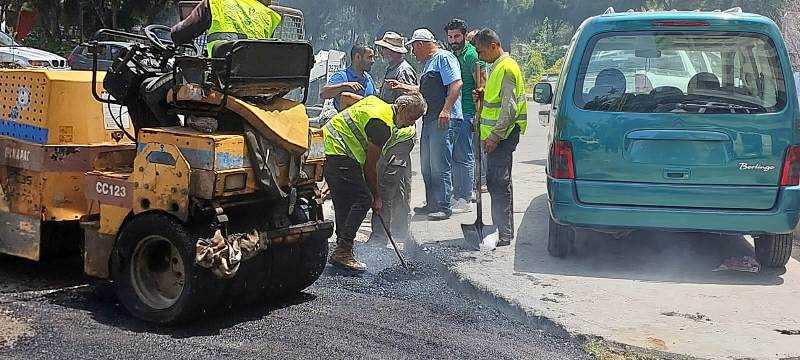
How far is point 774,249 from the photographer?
20.5 ft

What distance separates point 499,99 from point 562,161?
4.09 ft

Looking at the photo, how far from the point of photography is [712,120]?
5949 mm

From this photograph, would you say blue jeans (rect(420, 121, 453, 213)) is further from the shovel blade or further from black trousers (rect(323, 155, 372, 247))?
black trousers (rect(323, 155, 372, 247))

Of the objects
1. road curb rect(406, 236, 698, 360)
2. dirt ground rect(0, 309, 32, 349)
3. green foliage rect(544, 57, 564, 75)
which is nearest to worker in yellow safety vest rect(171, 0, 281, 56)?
dirt ground rect(0, 309, 32, 349)

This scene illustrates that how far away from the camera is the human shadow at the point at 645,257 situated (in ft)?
20.1

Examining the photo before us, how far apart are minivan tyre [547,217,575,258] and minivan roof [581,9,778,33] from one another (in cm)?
145

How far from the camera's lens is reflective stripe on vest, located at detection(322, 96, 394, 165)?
6.05m

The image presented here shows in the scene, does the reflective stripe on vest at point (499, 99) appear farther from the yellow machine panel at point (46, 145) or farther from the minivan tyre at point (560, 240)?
the yellow machine panel at point (46, 145)

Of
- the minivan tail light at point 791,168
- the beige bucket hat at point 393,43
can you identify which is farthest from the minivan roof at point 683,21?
the beige bucket hat at point 393,43

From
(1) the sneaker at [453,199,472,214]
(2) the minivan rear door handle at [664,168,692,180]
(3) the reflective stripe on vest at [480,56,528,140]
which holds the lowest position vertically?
(1) the sneaker at [453,199,472,214]

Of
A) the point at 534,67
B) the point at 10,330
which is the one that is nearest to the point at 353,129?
the point at 10,330

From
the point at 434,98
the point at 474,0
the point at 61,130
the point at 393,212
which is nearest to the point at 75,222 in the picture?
the point at 61,130

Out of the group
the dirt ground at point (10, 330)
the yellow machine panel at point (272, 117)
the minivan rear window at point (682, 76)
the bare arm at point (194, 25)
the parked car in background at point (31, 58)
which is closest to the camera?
the dirt ground at point (10, 330)

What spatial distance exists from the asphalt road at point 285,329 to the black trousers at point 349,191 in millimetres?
591
